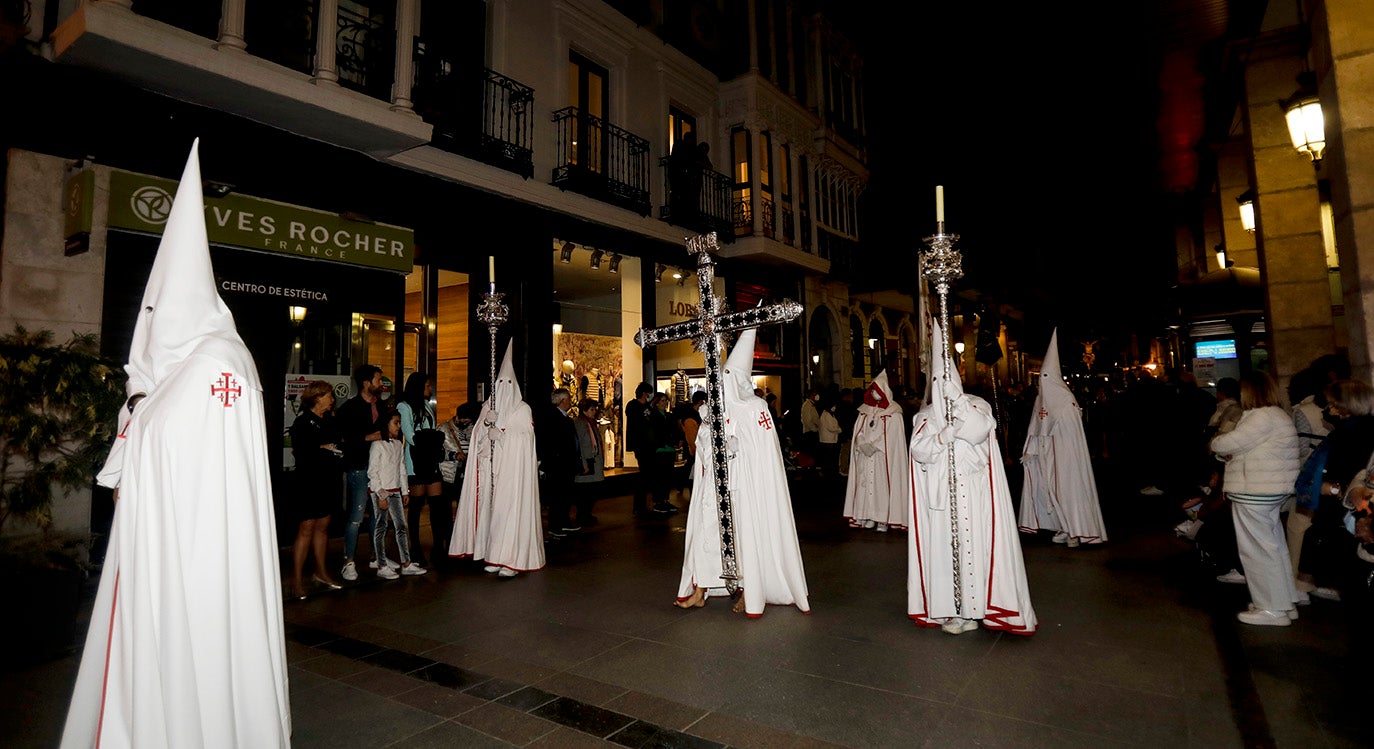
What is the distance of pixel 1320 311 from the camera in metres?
8.21

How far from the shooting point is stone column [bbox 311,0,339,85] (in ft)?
25.9

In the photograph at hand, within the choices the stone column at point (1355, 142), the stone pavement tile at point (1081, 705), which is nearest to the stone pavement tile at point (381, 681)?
the stone pavement tile at point (1081, 705)

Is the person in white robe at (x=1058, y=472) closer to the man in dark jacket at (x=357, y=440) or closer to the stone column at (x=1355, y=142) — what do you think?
the stone column at (x=1355, y=142)

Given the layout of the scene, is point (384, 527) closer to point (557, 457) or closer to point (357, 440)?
point (357, 440)

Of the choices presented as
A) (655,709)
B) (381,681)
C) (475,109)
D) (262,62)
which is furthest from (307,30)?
(655,709)

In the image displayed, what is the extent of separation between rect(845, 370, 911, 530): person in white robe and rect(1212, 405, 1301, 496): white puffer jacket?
4.20 metres

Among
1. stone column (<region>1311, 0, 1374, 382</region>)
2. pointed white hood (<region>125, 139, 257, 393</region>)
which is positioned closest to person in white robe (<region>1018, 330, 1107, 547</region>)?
stone column (<region>1311, 0, 1374, 382</region>)

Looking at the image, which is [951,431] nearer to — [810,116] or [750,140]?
[750,140]

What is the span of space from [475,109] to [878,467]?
8.49 meters

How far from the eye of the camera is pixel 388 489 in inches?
255

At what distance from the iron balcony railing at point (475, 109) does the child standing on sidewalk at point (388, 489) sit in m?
5.31

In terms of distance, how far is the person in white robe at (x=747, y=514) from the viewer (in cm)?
516

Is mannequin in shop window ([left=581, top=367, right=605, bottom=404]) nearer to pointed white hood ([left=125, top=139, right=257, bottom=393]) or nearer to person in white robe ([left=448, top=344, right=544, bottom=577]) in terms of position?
person in white robe ([left=448, top=344, right=544, bottom=577])

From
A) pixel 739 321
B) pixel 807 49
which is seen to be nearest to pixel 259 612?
pixel 739 321
